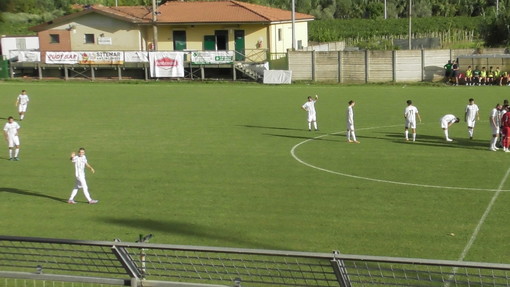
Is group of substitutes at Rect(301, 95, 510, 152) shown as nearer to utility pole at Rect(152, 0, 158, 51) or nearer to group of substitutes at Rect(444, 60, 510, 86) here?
group of substitutes at Rect(444, 60, 510, 86)

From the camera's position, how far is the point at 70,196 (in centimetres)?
2053

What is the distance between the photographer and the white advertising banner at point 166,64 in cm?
5528

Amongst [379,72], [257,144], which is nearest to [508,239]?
[257,144]

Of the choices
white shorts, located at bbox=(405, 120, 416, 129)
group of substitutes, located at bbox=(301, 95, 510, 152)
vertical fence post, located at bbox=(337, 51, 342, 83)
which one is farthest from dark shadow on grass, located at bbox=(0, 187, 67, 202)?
vertical fence post, located at bbox=(337, 51, 342, 83)

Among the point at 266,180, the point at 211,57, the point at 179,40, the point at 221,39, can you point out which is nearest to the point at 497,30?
the point at 221,39

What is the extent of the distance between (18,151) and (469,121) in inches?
674

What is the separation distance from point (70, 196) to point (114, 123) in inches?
562

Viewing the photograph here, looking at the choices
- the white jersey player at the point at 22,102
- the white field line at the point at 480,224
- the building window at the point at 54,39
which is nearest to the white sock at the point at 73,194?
the white field line at the point at 480,224

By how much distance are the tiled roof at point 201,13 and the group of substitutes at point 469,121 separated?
28507 millimetres

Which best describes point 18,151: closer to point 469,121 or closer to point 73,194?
point 73,194

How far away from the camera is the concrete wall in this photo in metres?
49.8

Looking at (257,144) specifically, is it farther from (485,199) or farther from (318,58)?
(318,58)

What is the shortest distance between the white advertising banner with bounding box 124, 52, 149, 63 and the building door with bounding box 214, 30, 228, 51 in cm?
675

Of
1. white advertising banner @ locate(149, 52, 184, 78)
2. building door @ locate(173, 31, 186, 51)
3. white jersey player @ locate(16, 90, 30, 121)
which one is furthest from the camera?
building door @ locate(173, 31, 186, 51)
